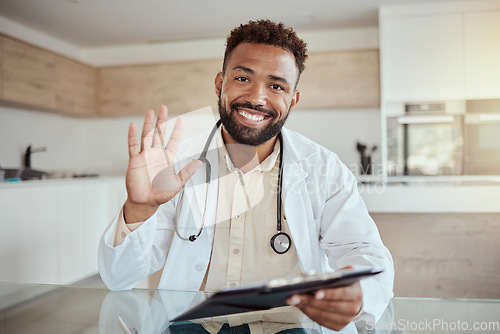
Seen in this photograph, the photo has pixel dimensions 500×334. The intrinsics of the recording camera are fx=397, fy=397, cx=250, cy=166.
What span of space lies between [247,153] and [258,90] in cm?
24

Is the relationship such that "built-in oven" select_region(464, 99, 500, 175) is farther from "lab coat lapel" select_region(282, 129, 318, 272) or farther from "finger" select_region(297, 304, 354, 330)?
"finger" select_region(297, 304, 354, 330)

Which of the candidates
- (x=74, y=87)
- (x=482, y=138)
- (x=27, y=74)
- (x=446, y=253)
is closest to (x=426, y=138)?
(x=482, y=138)

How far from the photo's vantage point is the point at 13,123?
3.60m

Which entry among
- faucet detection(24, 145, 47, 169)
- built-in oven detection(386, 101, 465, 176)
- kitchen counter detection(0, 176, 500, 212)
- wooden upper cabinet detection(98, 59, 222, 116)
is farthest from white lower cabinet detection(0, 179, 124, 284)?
built-in oven detection(386, 101, 465, 176)

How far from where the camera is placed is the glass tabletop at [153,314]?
0.86m

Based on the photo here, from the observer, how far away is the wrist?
112cm

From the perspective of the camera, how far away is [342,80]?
3.77m

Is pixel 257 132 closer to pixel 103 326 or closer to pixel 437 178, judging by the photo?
pixel 103 326

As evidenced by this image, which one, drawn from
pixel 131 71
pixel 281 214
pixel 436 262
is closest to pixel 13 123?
pixel 131 71

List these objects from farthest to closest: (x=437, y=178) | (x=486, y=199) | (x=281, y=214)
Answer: (x=437, y=178) → (x=486, y=199) → (x=281, y=214)

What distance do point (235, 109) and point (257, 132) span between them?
0.11 meters

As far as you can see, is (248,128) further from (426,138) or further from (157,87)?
(157,87)

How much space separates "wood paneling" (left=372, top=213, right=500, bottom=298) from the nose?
4.85ft

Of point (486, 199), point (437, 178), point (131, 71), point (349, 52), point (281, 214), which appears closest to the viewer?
point (281, 214)
